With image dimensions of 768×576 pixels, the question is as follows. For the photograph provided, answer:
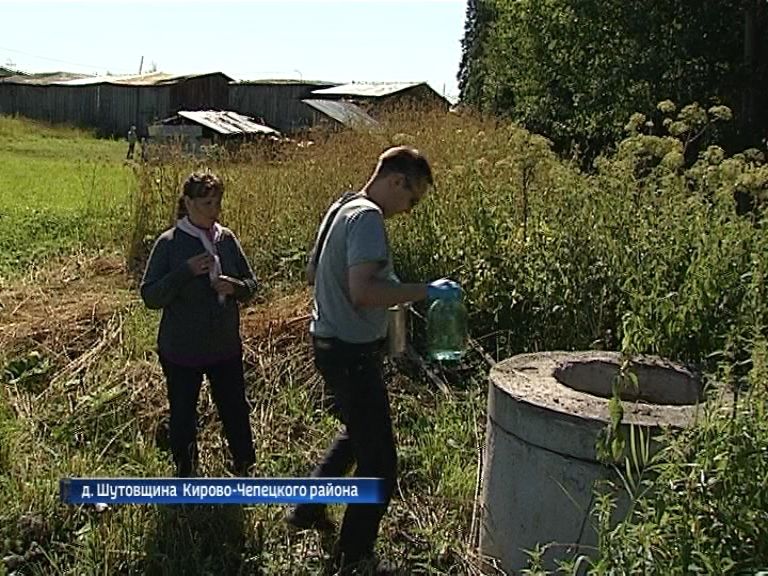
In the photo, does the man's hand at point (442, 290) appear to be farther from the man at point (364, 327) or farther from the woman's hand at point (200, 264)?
the woman's hand at point (200, 264)

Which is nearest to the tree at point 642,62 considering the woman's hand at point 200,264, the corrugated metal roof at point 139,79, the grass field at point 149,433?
the grass field at point 149,433

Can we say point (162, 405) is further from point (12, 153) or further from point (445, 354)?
point (12, 153)

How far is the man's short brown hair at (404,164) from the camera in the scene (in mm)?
3461

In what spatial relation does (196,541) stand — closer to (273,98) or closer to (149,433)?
(149,433)

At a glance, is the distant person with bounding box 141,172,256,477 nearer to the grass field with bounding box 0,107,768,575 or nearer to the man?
the grass field with bounding box 0,107,768,575

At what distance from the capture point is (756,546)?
2373 mm

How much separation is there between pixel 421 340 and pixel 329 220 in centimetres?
234

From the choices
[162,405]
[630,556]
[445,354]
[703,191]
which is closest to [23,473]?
[162,405]

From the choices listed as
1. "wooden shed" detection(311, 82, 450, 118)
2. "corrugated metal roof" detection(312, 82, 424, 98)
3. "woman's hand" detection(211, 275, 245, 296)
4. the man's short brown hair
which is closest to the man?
the man's short brown hair

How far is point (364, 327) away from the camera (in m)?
3.51

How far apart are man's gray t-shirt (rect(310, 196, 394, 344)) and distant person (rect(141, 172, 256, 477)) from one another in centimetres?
65

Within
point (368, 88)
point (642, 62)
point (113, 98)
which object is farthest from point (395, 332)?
point (113, 98)

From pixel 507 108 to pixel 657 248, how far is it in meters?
18.6

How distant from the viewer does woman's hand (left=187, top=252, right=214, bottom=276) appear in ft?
13.1
